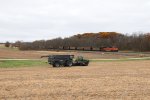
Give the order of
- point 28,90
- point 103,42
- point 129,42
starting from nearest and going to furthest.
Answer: point 28,90, point 129,42, point 103,42

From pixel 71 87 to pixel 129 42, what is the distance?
12056cm

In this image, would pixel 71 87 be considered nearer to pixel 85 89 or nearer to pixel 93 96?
pixel 85 89

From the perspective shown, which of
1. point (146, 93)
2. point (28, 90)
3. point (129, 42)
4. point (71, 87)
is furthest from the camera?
point (129, 42)

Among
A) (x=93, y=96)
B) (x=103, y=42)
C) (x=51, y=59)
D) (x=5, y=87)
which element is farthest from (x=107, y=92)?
(x=103, y=42)

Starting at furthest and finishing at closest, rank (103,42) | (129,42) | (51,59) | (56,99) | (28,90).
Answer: (103,42) → (129,42) → (51,59) → (28,90) → (56,99)

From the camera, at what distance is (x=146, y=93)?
17.8 meters

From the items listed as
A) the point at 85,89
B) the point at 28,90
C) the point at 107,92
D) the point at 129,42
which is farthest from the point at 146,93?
the point at 129,42

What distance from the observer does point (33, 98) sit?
644 inches

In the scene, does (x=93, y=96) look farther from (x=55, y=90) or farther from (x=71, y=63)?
(x=71, y=63)

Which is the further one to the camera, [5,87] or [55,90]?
[5,87]

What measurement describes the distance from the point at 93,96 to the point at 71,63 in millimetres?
29467

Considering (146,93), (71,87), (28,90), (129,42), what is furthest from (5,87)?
(129,42)

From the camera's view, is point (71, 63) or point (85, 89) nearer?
point (85, 89)

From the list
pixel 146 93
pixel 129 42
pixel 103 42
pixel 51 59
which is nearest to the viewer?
pixel 146 93
